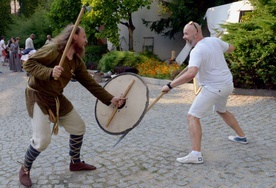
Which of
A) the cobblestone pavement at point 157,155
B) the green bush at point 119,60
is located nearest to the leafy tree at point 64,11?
the green bush at point 119,60

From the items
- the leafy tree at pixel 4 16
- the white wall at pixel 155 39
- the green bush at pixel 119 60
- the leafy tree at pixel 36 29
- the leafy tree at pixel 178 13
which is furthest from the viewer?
the leafy tree at pixel 4 16

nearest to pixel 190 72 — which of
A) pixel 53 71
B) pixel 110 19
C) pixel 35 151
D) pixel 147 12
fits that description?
pixel 53 71

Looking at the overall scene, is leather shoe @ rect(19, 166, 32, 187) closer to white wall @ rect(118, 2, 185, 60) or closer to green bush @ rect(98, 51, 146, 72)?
green bush @ rect(98, 51, 146, 72)

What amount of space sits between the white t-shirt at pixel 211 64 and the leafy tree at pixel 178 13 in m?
10.0

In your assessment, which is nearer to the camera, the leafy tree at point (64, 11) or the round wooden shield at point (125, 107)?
the round wooden shield at point (125, 107)

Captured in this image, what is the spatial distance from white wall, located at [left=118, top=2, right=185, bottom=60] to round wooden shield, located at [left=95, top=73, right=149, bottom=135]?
1258 centimetres

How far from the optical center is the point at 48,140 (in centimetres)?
323

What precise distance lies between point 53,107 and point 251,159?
8.33 ft

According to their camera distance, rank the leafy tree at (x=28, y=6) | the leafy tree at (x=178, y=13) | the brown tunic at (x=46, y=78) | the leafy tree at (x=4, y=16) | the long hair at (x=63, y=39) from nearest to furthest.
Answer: the brown tunic at (x=46, y=78) < the long hair at (x=63, y=39) < the leafy tree at (x=178, y=13) < the leafy tree at (x=4, y=16) < the leafy tree at (x=28, y=6)

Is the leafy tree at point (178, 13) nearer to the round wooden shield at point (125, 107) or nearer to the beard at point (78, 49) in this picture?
the round wooden shield at point (125, 107)

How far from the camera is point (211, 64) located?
368 cm

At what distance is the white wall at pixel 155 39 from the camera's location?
15898mm

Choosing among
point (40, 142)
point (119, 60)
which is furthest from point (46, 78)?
point (119, 60)

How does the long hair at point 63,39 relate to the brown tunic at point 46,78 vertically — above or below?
above
